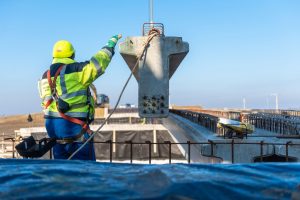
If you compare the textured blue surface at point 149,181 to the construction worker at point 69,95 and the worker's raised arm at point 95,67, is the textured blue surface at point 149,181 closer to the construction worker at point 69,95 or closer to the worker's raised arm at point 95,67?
the construction worker at point 69,95

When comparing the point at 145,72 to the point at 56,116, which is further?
the point at 145,72

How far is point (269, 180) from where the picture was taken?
3506mm

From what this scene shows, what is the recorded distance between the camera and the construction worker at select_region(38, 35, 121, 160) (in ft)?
18.6

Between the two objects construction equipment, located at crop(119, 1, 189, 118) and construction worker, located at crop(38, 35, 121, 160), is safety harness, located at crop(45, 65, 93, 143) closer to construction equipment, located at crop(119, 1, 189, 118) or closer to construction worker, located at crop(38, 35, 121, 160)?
construction worker, located at crop(38, 35, 121, 160)

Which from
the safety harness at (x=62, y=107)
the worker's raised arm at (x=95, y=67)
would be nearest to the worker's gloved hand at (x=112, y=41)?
the worker's raised arm at (x=95, y=67)

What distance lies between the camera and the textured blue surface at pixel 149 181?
299 centimetres

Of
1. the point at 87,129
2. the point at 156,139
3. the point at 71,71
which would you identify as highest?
the point at 71,71

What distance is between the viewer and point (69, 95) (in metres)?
5.72

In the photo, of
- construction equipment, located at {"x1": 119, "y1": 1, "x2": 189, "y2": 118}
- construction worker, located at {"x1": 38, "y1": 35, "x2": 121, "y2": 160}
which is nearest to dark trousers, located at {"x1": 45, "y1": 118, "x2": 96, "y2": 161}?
construction worker, located at {"x1": 38, "y1": 35, "x2": 121, "y2": 160}

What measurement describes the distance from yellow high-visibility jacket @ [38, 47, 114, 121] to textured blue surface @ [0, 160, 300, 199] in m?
1.53

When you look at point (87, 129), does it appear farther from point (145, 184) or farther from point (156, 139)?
point (156, 139)

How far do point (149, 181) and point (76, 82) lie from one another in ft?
9.09

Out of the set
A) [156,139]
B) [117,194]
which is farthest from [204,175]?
[156,139]

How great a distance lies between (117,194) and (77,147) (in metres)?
3.10
